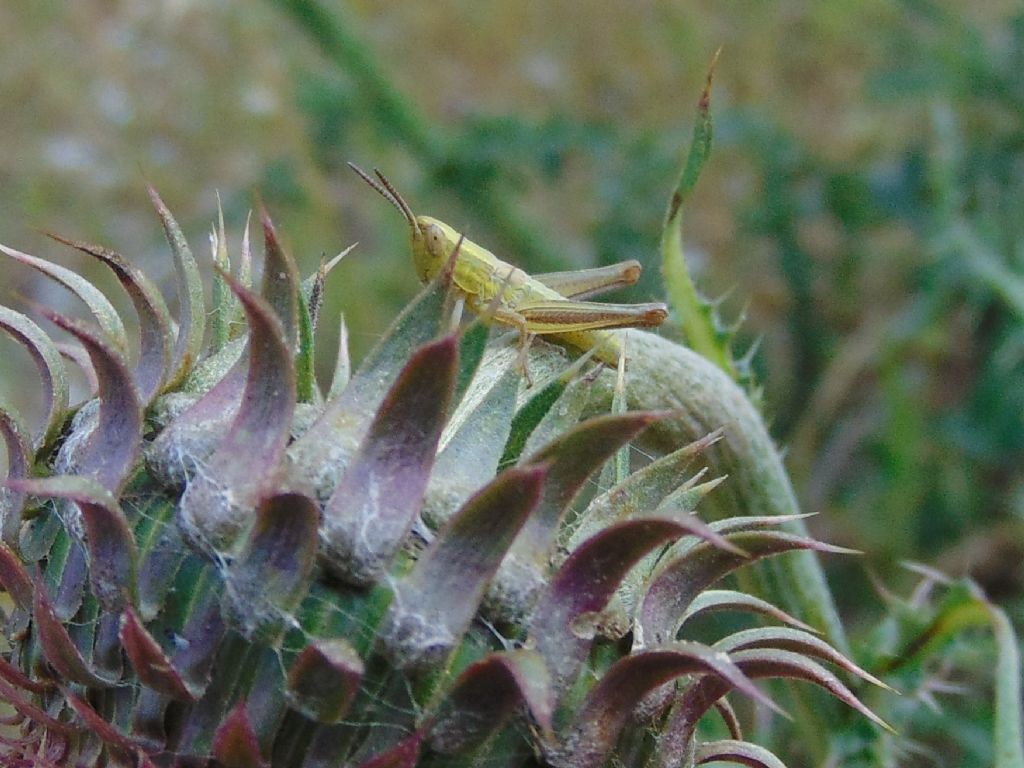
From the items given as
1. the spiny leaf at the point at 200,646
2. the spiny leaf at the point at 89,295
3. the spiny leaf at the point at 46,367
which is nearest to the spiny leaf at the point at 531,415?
the spiny leaf at the point at 200,646

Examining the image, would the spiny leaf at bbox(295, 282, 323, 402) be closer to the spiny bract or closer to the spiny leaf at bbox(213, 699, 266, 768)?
the spiny bract

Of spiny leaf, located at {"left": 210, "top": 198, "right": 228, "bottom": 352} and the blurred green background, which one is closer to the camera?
spiny leaf, located at {"left": 210, "top": 198, "right": 228, "bottom": 352}

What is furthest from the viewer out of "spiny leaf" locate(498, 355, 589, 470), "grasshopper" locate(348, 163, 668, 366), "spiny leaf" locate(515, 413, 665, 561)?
"grasshopper" locate(348, 163, 668, 366)

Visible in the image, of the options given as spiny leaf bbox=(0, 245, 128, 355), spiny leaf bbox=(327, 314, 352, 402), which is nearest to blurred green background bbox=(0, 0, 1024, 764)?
spiny leaf bbox=(327, 314, 352, 402)

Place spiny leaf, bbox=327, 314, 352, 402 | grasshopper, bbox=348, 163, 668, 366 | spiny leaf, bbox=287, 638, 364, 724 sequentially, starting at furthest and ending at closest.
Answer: grasshopper, bbox=348, 163, 668, 366
spiny leaf, bbox=327, 314, 352, 402
spiny leaf, bbox=287, 638, 364, 724

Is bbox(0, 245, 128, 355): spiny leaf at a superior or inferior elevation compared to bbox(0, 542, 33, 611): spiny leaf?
superior

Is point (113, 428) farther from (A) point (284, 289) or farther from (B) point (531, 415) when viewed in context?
(B) point (531, 415)
